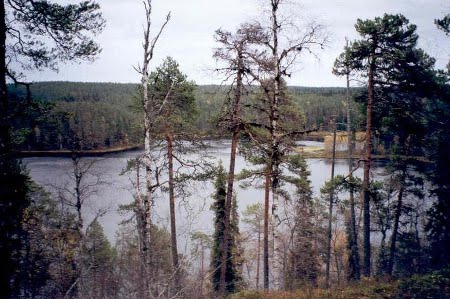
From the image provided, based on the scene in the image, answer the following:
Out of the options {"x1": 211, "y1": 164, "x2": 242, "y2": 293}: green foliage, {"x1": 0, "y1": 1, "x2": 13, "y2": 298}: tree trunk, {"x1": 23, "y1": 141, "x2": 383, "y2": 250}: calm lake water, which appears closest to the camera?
{"x1": 0, "y1": 1, "x2": 13, "y2": 298}: tree trunk

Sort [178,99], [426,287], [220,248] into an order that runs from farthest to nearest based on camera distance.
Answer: [220,248]
[178,99]
[426,287]

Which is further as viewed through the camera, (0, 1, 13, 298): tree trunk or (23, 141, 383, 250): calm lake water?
(23, 141, 383, 250): calm lake water

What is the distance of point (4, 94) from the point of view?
6539mm

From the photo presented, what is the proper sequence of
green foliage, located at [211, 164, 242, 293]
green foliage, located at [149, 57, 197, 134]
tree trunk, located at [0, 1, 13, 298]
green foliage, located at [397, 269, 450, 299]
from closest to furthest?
tree trunk, located at [0, 1, 13, 298] < green foliage, located at [397, 269, 450, 299] < green foliage, located at [149, 57, 197, 134] < green foliage, located at [211, 164, 242, 293]

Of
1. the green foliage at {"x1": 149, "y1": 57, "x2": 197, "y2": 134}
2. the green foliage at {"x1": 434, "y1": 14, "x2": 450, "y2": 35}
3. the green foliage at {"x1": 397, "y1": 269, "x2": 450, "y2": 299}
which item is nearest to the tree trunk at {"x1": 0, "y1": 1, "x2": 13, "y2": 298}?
the green foliage at {"x1": 149, "y1": 57, "x2": 197, "y2": 134}

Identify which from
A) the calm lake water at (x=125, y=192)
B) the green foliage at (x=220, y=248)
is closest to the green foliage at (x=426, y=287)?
the green foliage at (x=220, y=248)

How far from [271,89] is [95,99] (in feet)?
443

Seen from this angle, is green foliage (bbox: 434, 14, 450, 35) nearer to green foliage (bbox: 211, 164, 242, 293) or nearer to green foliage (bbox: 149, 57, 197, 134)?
green foliage (bbox: 149, 57, 197, 134)

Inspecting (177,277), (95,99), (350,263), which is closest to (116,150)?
(350,263)

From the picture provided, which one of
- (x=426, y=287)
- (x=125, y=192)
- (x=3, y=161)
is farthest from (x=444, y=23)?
(x=125, y=192)

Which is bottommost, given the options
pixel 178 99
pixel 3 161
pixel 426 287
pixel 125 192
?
pixel 125 192

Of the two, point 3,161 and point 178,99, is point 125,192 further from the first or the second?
point 3,161

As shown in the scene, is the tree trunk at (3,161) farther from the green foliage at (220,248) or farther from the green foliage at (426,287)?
the green foliage at (220,248)

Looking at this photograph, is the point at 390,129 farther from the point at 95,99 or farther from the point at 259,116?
the point at 95,99
